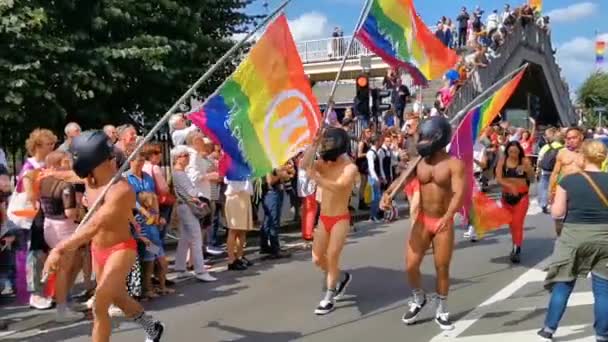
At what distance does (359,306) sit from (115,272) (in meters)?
3.13

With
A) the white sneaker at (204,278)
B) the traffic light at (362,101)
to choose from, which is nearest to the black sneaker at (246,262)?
the white sneaker at (204,278)

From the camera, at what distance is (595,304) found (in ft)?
19.2

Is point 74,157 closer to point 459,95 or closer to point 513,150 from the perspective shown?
point 513,150

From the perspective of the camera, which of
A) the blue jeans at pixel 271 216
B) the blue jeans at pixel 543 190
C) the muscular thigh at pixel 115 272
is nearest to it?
the muscular thigh at pixel 115 272

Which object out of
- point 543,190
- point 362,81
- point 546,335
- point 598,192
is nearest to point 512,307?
point 546,335

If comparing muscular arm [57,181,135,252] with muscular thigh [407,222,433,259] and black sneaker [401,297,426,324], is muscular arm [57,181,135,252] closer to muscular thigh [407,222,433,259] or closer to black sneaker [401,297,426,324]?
muscular thigh [407,222,433,259]

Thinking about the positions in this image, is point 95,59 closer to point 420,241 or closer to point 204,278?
point 204,278

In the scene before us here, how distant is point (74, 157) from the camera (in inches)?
207

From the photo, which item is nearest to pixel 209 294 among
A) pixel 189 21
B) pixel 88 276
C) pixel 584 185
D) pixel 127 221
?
pixel 88 276

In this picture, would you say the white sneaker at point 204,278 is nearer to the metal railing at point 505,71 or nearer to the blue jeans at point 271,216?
the blue jeans at point 271,216

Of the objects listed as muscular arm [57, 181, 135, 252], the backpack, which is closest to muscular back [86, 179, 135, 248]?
muscular arm [57, 181, 135, 252]

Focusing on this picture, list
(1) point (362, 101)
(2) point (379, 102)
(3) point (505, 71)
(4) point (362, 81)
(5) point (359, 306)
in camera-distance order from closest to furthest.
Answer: (5) point (359, 306) → (4) point (362, 81) → (1) point (362, 101) → (2) point (379, 102) → (3) point (505, 71)

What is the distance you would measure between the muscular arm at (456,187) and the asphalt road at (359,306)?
1.12 metres

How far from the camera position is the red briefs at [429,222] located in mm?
6746
